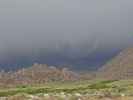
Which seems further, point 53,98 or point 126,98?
point 126,98

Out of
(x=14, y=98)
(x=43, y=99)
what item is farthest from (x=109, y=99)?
(x=14, y=98)

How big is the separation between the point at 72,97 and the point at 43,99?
4034 millimetres

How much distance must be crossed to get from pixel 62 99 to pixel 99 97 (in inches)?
222

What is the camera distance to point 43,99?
47562 millimetres

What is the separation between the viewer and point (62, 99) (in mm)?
48219

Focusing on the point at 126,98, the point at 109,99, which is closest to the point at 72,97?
the point at 109,99

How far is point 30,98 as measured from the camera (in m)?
47.7

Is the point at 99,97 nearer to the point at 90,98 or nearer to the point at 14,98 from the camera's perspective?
the point at 90,98

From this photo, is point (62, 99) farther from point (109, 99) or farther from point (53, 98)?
point (109, 99)

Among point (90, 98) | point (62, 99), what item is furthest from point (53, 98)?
point (90, 98)

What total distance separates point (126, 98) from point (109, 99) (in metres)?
3.78

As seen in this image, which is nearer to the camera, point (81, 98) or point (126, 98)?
point (81, 98)

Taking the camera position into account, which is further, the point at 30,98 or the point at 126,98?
the point at 126,98

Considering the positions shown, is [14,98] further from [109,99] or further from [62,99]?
[109,99]
